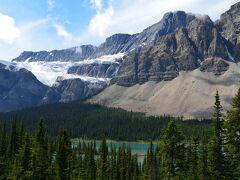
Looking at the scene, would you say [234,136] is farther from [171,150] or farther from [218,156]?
[171,150]

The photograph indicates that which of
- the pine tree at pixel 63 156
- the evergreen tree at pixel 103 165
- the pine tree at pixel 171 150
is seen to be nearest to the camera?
the pine tree at pixel 171 150

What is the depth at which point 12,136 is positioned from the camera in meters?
111

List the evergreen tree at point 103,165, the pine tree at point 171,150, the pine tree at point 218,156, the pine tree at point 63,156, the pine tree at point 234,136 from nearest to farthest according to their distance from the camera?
the pine tree at point 234,136 → the pine tree at point 218,156 → the pine tree at point 171,150 → the pine tree at point 63,156 → the evergreen tree at point 103,165

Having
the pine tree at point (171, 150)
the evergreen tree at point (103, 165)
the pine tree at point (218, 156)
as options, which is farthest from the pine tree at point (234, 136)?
the evergreen tree at point (103, 165)

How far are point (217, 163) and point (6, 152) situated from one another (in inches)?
2904

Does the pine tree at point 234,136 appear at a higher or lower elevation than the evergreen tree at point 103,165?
higher

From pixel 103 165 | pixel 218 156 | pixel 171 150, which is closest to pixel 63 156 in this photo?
pixel 103 165

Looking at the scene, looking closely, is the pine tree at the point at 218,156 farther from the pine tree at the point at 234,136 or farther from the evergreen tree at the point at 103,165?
the evergreen tree at the point at 103,165

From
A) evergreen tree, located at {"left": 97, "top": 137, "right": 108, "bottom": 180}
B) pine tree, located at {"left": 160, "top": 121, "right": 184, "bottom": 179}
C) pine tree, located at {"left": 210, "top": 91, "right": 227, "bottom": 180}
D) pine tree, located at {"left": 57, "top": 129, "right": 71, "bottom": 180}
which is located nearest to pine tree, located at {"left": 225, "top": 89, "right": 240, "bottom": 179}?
pine tree, located at {"left": 210, "top": 91, "right": 227, "bottom": 180}

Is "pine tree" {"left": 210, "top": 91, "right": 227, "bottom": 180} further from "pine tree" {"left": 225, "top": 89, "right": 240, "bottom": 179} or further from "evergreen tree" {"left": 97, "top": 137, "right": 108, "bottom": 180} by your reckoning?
"evergreen tree" {"left": 97, "top": 137, "right": 108, "bottom": 180}

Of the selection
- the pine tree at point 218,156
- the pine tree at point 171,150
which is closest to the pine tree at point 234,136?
the pine tree at point 218,156

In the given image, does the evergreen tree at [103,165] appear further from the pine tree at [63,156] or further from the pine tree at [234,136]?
the pine tree at [234,136]

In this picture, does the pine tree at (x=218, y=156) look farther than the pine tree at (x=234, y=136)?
Yes

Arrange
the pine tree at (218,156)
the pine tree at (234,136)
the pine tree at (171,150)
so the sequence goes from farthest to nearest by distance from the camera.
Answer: the pine tree at (171,150) → the pine tree at (218,156) → the pine tree at (234,136)
